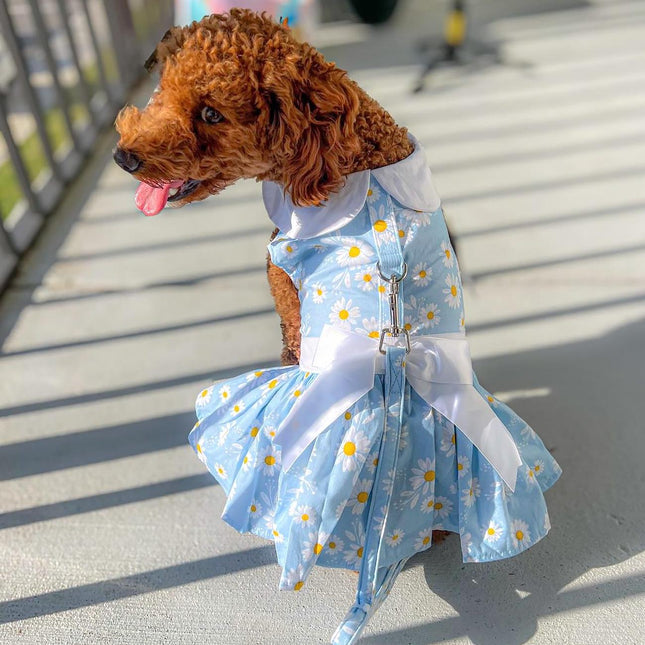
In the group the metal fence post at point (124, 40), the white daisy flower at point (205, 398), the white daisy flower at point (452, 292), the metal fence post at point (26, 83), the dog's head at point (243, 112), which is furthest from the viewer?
the metal fence post at point (124, 40)

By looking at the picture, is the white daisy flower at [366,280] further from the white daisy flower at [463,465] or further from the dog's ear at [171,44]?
the dog's ear at [171,44]

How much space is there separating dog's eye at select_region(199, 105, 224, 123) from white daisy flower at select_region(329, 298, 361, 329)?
40 centimetres

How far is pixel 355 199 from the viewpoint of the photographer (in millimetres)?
1216

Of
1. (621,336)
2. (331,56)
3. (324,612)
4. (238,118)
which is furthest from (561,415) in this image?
(331,56)

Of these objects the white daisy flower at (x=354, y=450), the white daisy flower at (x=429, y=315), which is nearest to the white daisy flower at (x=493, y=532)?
the white daisy flower at (x=354, y=450)

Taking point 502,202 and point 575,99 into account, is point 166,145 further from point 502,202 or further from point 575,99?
point 575,99

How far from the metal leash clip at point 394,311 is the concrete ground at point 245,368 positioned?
63 cm

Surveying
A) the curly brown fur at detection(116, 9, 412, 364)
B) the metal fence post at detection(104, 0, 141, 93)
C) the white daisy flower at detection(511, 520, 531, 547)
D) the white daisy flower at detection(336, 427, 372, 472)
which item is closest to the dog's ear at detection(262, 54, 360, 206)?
the curly brown fur at detection(116, 9, 412, 364)

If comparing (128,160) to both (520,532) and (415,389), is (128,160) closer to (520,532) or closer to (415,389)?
(415,389)

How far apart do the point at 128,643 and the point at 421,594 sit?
0.66m

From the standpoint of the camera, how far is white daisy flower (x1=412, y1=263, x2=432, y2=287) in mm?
1258

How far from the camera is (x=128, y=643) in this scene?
1.42 metres

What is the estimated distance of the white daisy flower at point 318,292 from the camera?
1292mm

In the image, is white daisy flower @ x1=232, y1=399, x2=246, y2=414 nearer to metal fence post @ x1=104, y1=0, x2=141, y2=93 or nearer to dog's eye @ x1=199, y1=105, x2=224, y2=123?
dog's eye @ x1=199, y1=105, x2=224, y2=123
